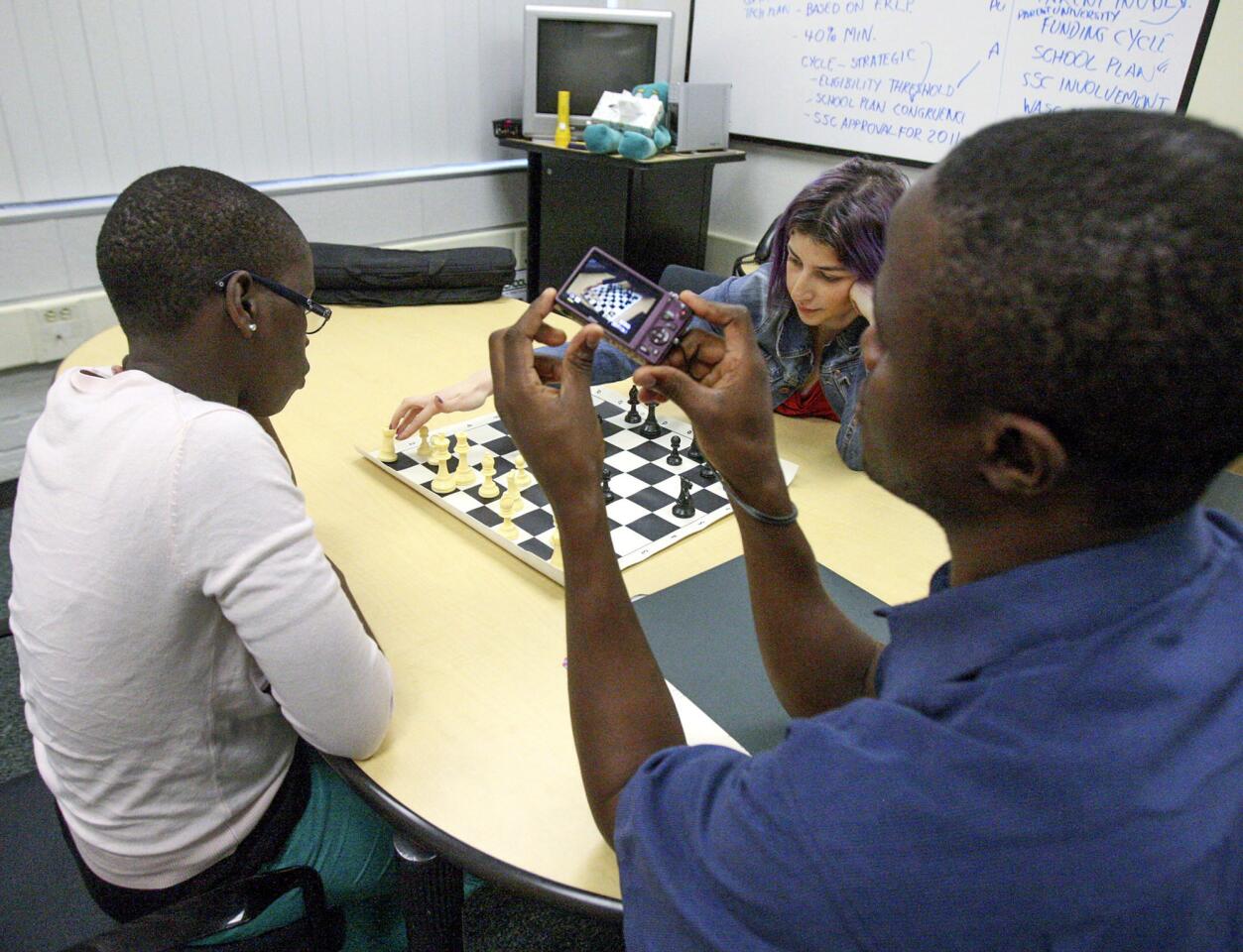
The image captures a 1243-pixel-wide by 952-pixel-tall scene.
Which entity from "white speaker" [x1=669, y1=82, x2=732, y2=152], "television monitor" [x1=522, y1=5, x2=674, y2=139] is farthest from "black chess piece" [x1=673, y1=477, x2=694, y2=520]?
"television monitor" [x1=522, y1=5, x2=674, y2=139]

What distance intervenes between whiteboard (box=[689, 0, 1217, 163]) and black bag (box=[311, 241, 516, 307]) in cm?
136

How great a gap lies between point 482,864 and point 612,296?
2.10ft

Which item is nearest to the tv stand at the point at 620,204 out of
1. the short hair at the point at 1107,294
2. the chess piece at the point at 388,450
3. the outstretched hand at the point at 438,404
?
the outstretched hand at the point at 438,404

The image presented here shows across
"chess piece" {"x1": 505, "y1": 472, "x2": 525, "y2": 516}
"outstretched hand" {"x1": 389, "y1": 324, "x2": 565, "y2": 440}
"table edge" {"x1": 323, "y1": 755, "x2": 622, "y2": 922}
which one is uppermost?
"outstretched hand" {"x1": 389, "y1": 324, "x2": 565, "y2": 440}

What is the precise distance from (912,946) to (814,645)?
0.41 metres

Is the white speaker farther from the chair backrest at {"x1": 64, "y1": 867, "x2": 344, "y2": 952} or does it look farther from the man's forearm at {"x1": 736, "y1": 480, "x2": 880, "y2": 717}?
the chair backrest at {"x1": 64, "y1": 867, "x2": 344, "y2": 952}

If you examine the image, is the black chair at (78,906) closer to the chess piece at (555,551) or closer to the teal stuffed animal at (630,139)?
the chess piece at (555,551)

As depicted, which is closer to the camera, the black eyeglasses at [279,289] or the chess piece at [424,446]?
the black eyeglasses at [279,289]

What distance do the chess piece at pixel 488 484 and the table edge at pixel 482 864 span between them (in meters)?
0.56

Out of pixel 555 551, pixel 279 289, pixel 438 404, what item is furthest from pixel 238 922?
pixel 438 404

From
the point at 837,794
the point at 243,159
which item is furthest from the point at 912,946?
the point at 243,159

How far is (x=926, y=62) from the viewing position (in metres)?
2.67

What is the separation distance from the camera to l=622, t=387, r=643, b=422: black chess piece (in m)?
1.69

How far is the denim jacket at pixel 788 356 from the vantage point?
1711 mm
